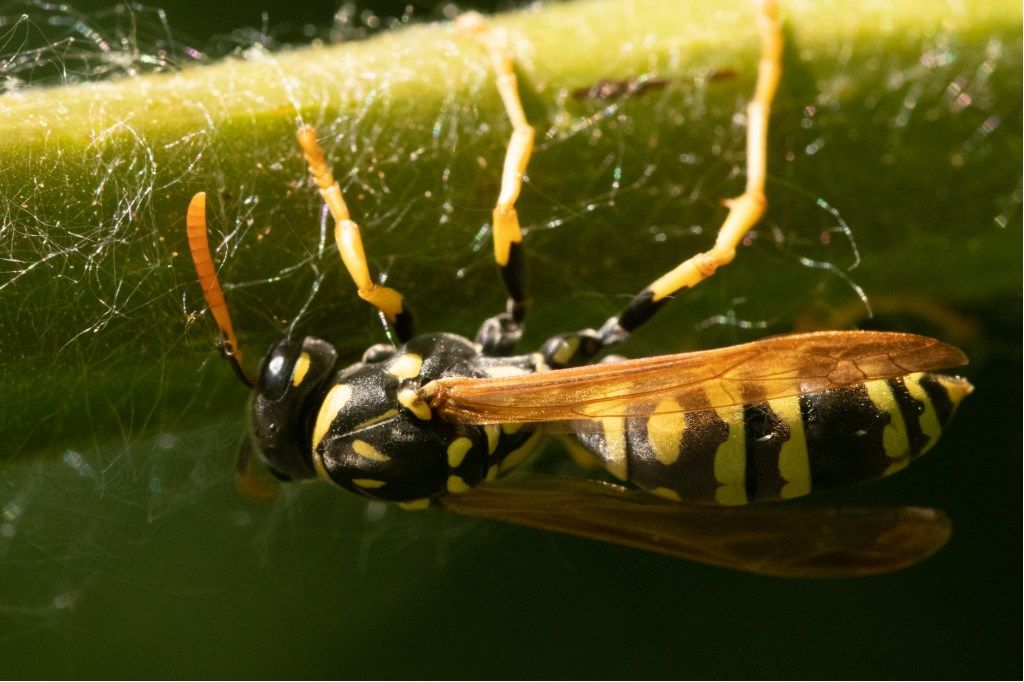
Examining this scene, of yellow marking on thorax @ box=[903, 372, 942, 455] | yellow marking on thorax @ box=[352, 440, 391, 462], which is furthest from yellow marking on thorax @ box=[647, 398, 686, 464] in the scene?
yellow marking on thorax @ box=[352, 440, 391, 462]

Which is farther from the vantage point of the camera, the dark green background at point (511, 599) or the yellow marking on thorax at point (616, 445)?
the dark green background at point (511, 599)

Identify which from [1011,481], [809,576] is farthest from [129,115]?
[1011,481]

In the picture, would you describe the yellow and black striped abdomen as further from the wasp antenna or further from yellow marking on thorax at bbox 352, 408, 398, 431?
the wasp antenna

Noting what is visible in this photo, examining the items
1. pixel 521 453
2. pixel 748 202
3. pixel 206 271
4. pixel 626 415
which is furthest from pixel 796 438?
pixel 206 271

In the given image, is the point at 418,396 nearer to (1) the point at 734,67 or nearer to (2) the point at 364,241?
(2) the point at 364,241

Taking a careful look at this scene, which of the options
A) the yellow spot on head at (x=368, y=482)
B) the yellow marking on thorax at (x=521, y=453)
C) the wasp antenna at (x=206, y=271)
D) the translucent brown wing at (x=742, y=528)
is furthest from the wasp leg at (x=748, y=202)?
the wasp antenna at (x=206, y=271)

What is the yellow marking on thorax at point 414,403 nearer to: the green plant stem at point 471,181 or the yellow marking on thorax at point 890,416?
the green plant stem at point 471,181

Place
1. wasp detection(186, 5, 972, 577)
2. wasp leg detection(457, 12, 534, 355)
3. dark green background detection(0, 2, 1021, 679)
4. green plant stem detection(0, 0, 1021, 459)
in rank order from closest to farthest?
green plant stem detection(0, 0, 1021, 459)
wasp detection(186, 5, 972, 577)
wasp leg detection(457, 12, 534, 355)
dark green background detection(0, 2, 1021, 679)
